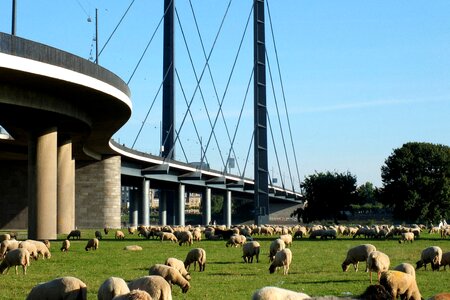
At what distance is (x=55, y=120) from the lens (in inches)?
1998

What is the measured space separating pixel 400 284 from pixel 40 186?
36.4 meters

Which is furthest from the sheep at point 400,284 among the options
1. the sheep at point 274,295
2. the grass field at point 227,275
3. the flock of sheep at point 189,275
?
the sheep at point 274,295

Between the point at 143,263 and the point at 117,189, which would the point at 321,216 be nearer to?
the point at 117,189

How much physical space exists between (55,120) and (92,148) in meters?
29.5

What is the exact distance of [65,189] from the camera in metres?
70.4

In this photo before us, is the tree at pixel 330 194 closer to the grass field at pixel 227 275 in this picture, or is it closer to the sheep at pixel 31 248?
the grass field at pixel 227 275

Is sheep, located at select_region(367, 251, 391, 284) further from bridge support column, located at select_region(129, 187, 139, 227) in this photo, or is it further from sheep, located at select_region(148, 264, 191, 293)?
bridge support column, located at select_region(129, 187, 139, 227)

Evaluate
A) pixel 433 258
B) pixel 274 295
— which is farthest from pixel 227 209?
pixel 274 295

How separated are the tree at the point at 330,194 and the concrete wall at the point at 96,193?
3056 centimetres

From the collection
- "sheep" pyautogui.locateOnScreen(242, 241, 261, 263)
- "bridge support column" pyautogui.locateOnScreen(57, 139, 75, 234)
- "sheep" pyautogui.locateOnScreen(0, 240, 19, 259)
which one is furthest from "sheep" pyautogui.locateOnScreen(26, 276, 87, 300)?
"bridge support column" pyautogui.locateOnScreen(57, 139, 75, 234)

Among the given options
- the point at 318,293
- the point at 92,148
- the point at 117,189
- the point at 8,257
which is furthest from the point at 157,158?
the point at 318,293

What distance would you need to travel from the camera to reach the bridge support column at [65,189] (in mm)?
67188

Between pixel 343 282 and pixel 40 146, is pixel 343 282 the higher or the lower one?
the lower one

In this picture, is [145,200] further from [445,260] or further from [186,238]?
[445,260]
